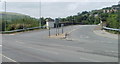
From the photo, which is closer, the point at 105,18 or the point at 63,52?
the point at 63,52

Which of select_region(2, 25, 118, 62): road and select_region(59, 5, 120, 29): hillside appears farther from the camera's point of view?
select_region(59, 5, 120, 29): hillside

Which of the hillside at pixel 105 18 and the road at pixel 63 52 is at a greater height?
the hillside at pixel 105 18

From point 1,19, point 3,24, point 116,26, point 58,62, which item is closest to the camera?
point 58,62

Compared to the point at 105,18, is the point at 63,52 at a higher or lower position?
lower

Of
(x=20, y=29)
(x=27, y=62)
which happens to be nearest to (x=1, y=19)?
(x=20, y=29)

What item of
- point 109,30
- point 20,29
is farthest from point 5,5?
point 109,30

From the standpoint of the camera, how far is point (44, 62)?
16.2 metres

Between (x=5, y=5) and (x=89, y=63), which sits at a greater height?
(x=5, y=5)

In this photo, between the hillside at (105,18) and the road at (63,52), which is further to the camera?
the hillside at (105,18)

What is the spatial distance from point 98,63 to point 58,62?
8.12 ft

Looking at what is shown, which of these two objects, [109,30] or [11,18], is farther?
[11,18]

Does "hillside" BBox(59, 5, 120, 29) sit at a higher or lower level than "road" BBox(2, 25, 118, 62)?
higher

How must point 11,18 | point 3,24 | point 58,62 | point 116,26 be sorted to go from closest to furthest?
point 58,62 < point 116,26 < point 3,24 < point 11,18

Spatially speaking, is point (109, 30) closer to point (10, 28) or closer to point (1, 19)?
point (10, 28)
